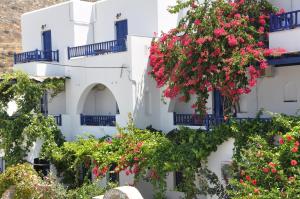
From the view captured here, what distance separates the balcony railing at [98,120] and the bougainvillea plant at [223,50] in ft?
13.9

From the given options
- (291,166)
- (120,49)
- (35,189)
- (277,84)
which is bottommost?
(35,189)

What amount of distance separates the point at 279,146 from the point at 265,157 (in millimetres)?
517

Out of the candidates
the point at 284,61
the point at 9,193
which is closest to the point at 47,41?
the point at 9,193

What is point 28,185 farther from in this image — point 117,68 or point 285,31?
point 285,31

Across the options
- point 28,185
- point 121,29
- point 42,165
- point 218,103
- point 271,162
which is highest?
point 121,29

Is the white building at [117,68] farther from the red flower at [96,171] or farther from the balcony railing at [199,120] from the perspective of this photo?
the red flower at [96,171]

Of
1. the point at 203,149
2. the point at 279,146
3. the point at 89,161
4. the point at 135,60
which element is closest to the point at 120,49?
the point at 135,60

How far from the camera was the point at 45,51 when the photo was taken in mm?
20047

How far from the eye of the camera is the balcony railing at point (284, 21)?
12819mm

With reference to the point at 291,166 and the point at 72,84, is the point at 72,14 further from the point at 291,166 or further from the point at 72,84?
the point at 291,166

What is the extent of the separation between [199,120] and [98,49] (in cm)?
525

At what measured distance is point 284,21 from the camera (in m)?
13.1

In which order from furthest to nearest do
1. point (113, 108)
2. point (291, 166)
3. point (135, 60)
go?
point (113, 108) → point (135, 60) → point (291, 166)

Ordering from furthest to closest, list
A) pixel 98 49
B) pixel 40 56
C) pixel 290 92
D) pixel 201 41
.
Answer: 1. pixel 40 56
2. pixel 98 49
3. pixel 290 92
4. pixel 201 41
